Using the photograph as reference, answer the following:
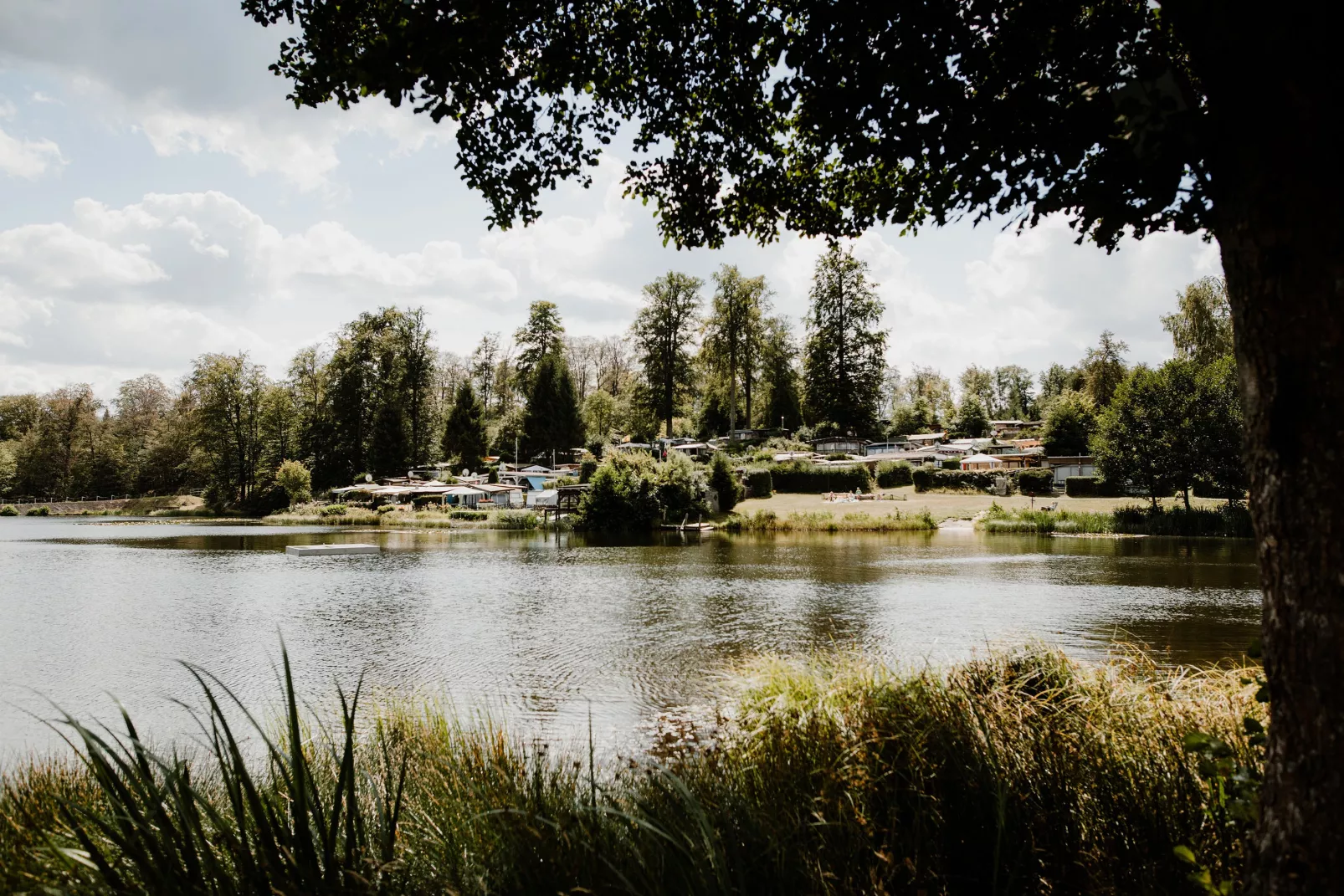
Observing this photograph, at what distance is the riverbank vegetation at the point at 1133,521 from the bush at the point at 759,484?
14246 millimetres

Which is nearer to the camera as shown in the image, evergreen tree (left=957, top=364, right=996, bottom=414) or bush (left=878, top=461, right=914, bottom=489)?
bush (left=878, top=461, right=914, bottom=489)

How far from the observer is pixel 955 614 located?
604 inches

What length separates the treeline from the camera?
202 ft

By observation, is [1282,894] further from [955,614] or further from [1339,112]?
[955,614]

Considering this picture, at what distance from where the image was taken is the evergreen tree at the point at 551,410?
64.5 metres

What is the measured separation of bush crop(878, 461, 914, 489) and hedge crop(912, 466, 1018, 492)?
103 centimetres

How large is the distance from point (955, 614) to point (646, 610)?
6.60 m

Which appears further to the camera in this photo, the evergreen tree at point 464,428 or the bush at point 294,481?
the evergreen tree at point 464,428

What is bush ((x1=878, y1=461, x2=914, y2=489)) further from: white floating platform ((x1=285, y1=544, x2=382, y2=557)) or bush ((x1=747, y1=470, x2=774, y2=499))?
white floating platform ((x1=285, y1=544, x2=382, y2=557))

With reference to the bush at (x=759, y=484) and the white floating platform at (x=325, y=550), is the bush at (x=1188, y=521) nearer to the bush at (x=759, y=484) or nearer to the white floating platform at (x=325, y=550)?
the bush at (x=759, y=484)

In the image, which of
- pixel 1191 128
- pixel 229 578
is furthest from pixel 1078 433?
pixel 1191 128

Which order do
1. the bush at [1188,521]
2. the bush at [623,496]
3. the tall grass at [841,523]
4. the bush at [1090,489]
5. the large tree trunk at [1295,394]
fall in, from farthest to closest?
the bush at [1090,489], the bush at [623,496], the tall grass at [841,523], the bush at [1188,521], the large tree trunk at [1295,394]

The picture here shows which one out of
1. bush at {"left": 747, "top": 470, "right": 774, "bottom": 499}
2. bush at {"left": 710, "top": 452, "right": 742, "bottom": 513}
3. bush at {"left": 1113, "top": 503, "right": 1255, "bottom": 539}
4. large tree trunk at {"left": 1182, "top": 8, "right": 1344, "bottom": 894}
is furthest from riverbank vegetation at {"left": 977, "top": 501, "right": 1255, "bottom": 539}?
large tree trunk at {"left": 1182, "top": 8, "right": 1344, "bottom": 894}

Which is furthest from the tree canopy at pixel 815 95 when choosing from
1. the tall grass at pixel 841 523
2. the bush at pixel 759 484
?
the bush at pixel 759 484
